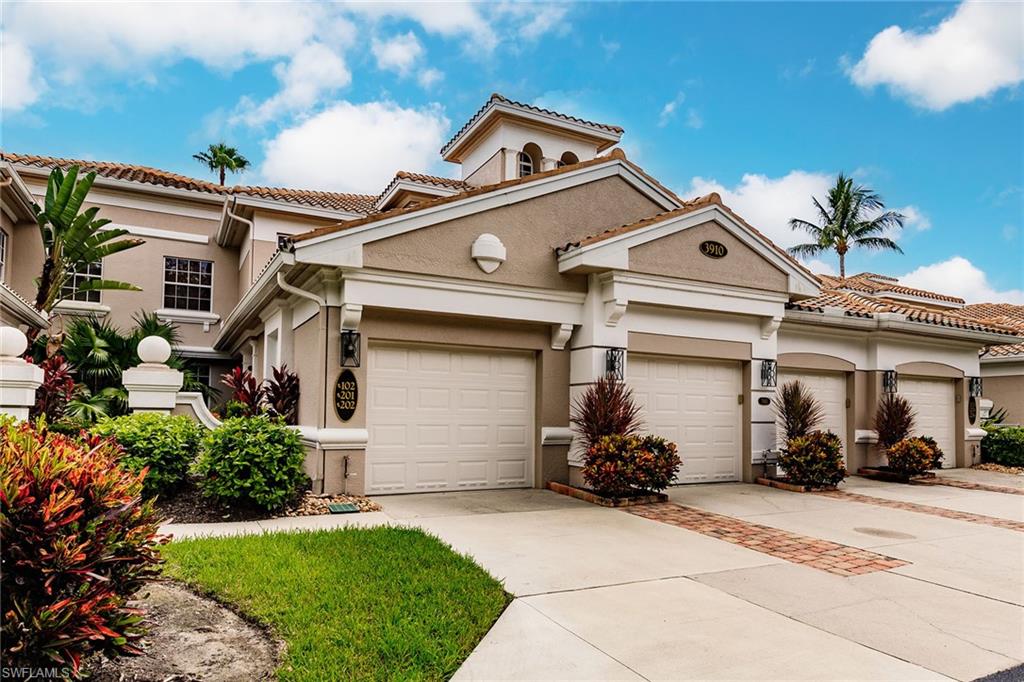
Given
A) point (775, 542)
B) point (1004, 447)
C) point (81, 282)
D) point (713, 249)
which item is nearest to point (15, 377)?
point (775, 542)

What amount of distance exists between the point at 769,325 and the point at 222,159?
94.1 feet

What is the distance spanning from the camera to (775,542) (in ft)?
25.4

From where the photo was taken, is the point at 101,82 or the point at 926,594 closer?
the point at 926,594

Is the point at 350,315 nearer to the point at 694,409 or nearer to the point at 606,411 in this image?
the point at 606,411

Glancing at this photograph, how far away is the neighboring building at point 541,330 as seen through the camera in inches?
384

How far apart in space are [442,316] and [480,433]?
1969 mm

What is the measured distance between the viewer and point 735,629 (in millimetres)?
4871

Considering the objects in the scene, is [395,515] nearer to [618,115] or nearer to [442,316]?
[442,316]

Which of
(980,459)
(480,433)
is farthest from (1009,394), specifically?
(480,433)

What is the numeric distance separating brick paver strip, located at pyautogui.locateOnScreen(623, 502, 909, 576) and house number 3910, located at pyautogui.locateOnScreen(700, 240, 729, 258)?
4351mm

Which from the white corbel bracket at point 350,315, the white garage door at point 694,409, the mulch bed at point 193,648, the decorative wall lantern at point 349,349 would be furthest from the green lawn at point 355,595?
the white garage door at point 694,409

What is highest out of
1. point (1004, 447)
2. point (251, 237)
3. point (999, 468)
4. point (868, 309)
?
point (251, 237)

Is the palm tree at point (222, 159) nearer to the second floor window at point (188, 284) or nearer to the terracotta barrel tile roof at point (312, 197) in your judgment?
the terracotta barrel tile roof at point (312, 197)

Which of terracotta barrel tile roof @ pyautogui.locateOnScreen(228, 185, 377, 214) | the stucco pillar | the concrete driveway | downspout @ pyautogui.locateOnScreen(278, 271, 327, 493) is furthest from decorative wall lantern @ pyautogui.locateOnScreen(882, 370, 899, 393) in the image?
the stucco pillar
